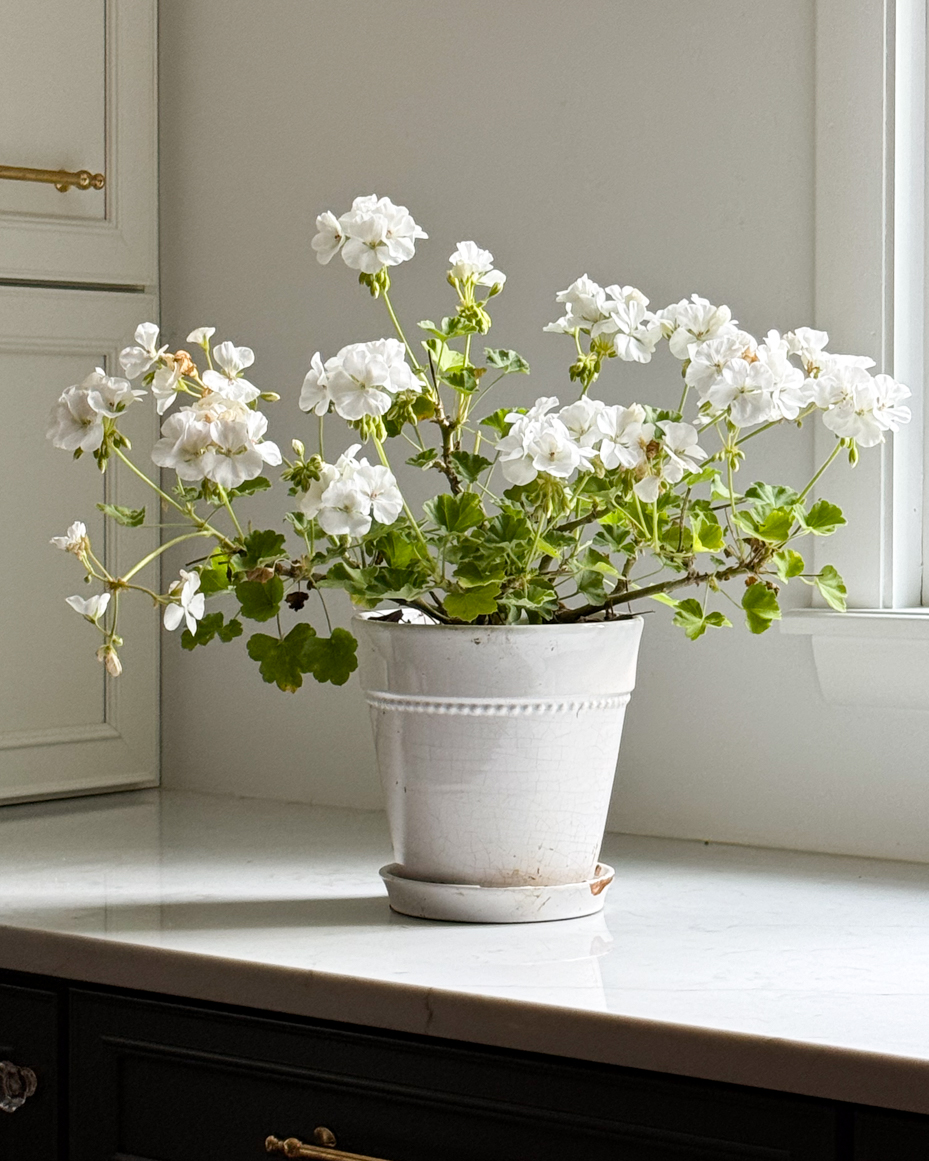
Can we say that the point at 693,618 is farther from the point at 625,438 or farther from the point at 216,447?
the point at 216,447

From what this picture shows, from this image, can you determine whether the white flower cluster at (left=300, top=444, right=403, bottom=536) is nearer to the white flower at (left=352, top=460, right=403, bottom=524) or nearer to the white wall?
the white flower at (left=352, top=460, right=403, bottom=524)

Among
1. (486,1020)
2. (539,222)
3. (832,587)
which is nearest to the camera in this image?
(486,1020)

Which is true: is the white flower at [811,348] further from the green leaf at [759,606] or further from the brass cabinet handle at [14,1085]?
the brass cabinet handle at [14,1085]

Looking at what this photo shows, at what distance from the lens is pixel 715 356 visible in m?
1.20

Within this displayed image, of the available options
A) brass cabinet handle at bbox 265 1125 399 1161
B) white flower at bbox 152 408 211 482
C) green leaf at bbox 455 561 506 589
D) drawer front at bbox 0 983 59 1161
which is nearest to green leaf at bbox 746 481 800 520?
green leaf at bbox 455 561 506 589

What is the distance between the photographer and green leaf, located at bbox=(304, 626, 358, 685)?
1.25 m

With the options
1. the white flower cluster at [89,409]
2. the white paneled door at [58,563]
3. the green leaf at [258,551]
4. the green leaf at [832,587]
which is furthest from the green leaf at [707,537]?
the white paneled door at [58,563]

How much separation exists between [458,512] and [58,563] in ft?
2.63

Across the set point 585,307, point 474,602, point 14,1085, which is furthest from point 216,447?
point 14,1085

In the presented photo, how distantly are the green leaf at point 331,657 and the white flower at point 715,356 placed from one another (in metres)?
0.33

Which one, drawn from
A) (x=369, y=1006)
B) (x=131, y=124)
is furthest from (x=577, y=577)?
(x=131, y=124)

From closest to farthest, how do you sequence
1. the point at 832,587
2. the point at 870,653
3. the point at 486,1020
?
the point at 486,1020
the point at 832,587
the point at 870,653

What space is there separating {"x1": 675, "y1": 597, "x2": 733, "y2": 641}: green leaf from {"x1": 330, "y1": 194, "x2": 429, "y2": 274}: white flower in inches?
13.4

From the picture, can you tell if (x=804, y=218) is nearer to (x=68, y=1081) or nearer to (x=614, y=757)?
(x=614, y=757)
